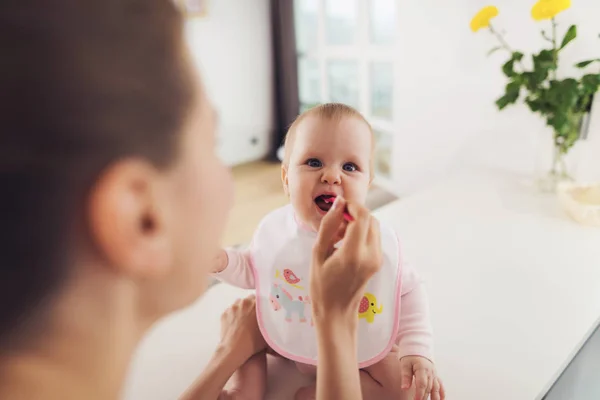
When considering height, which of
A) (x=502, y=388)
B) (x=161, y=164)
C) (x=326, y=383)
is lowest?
(x=502, y=388)

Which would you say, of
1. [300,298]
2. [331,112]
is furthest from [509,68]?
[300,298]

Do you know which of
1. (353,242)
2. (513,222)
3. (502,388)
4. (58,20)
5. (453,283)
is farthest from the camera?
(513,222)

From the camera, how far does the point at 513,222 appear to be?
1247mm

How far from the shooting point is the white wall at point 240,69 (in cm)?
264

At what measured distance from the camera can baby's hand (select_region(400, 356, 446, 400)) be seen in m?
0.64

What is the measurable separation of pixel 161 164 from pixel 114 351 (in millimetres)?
133

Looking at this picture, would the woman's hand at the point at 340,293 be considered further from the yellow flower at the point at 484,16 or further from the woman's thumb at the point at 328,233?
the yellow flower at the point at 484,16

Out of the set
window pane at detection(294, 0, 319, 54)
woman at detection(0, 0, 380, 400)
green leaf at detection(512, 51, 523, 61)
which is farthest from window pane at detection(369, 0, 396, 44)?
woman at detection(0, 0, 380, 400)

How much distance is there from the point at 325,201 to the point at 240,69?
90.0 inches

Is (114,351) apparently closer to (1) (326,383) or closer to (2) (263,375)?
(1) (326,383)

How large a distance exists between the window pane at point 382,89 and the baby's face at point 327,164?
131cm

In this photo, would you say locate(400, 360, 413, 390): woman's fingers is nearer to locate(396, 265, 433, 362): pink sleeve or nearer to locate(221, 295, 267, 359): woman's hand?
locate(396, 265, 433, 362): pink sleeve

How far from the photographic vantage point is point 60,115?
0.83ft

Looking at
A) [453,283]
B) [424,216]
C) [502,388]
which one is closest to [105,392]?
[502,388]
